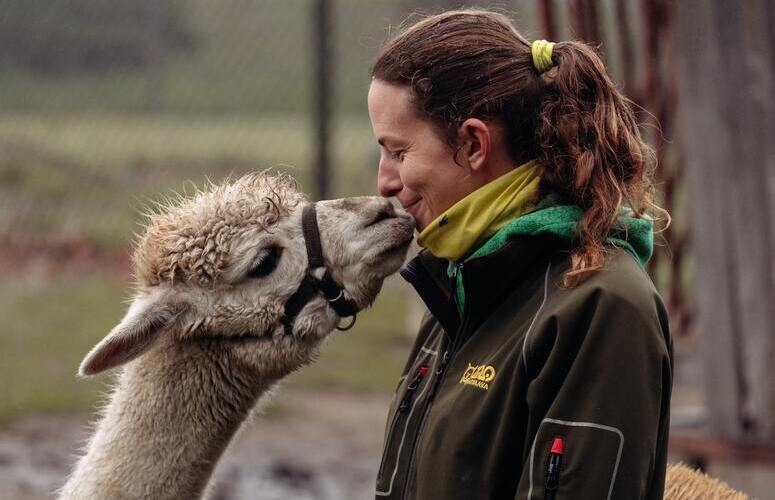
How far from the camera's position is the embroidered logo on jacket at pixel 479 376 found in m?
2.36

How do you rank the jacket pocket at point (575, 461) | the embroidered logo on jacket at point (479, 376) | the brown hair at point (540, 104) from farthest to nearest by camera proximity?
the brown hair at point (540, 104), the embroidered logo on jacket at point (479, 376), the jacket pocket at point (575, 461)

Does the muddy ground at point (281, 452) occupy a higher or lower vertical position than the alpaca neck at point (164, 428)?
lower

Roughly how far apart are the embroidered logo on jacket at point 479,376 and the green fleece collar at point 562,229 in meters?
0.17

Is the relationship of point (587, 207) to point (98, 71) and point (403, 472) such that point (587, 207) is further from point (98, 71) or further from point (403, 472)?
point (98, 71)

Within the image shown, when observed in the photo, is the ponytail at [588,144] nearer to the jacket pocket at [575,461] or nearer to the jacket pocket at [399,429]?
the jacket pocket at [575,461]

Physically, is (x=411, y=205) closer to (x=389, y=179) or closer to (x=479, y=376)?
(x=389, y=179)

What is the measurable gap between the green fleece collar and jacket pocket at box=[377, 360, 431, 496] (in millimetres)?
302

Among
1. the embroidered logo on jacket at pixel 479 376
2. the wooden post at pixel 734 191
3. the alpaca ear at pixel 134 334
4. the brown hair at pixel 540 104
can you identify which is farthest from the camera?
the wooden post at pixel 734 191

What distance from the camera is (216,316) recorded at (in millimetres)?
3143

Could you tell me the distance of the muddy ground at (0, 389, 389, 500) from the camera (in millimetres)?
6020

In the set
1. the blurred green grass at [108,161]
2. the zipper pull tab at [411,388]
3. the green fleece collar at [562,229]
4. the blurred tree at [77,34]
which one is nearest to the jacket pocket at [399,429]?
the zipper pull tab at [411,388]

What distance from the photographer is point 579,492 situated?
213 centimetres

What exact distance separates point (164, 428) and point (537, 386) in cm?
122

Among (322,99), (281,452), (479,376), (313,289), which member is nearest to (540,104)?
(479,376)
